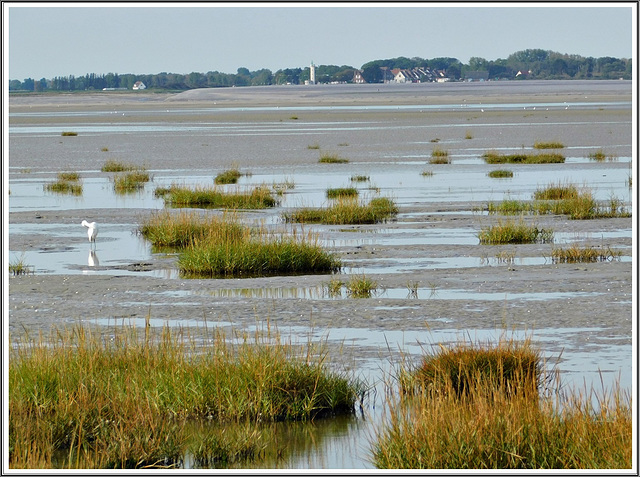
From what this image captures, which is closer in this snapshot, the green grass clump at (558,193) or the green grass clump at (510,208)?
the green grass clump at (510,208)

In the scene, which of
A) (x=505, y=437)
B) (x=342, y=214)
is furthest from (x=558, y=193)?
(x=505, y=437)

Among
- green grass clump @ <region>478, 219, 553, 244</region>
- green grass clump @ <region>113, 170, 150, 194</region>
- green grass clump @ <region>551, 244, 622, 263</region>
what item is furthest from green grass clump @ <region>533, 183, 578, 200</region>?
green grass clump @ <region>113, 170, 150, 194</region>

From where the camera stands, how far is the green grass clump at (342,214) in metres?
23.9

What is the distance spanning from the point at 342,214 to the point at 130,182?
12.9 m

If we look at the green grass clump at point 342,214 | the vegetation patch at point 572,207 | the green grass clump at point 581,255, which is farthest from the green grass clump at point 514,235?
the green grass clump at point 342,214

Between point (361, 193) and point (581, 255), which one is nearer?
point (581, 255)

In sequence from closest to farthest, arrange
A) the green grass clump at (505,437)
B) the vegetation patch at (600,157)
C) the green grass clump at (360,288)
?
1. the green grass clump at (505,437)
2. the green grass clump at (360,288)
3. the vegetation patch at (600,157)

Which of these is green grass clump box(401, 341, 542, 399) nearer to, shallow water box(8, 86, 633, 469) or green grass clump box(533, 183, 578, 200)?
shallow water box(8, 86, 633, 469)

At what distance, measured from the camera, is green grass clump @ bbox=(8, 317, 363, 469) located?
311 inches

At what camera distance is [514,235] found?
20141 mm

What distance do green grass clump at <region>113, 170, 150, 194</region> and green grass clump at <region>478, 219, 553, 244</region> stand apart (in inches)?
633

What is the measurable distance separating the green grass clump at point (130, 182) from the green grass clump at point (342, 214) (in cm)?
1064

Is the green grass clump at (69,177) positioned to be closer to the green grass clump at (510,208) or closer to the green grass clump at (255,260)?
the green grass clump at (510,208)

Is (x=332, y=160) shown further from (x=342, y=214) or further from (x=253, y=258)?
(x=253, y=258)
